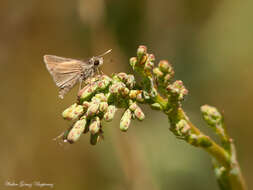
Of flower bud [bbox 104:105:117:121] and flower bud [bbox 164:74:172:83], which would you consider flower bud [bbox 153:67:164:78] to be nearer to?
flower bud [bbox 164:74:172:83]

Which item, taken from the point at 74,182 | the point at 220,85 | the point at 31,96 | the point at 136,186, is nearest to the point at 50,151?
the point at 74,182

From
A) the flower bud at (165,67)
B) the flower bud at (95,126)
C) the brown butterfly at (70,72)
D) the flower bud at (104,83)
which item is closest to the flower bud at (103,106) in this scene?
the flower bud at (95,126)

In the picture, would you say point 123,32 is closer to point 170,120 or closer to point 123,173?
point 123,173

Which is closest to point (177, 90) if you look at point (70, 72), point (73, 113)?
point (73, 113)

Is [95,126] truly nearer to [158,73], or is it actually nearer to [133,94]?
[133,94]

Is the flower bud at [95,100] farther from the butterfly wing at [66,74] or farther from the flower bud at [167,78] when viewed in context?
the butterfly wing at [66,74]

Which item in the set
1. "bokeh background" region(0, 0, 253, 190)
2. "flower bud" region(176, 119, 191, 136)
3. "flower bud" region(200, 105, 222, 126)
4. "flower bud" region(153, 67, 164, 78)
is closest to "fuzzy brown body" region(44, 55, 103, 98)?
"flower bud" region(153, 67, 164, 78)
